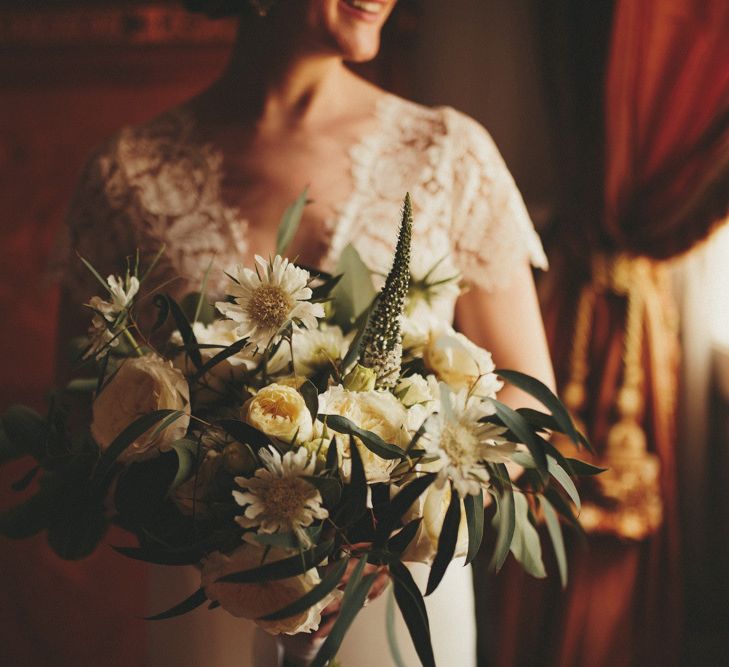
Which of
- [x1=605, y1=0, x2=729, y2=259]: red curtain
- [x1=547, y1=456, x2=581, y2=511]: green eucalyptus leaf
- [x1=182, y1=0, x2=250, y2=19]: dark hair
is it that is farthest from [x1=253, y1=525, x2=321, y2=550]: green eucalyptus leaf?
[x1=605, y1=0, x2=729, y2=259]: red curtain

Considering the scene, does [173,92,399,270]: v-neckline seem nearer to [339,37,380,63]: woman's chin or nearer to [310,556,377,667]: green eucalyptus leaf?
[339,37,380,63]: woman's chin

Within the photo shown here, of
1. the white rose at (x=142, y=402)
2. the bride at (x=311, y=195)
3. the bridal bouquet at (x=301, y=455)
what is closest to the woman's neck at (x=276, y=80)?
the bride at (x=311, y=195)

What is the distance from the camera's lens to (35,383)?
204cm

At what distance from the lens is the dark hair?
1.22 m

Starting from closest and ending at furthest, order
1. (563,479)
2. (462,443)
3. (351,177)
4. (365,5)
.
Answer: (462,443)
(563,479)
(365,5)
(351,177)

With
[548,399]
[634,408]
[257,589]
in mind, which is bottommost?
[634,408]

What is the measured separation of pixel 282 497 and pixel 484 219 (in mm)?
682

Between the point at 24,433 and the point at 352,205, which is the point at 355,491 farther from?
the point at 352,205

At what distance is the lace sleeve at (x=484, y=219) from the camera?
3.68 feet

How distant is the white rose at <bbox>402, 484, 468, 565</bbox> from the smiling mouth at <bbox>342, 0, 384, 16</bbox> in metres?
0.75

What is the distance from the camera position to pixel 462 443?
584 millimetres

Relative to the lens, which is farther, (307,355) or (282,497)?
(307,355)

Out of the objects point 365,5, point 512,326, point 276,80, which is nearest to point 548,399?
point 512,326

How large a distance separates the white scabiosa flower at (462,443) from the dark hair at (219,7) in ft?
2.98
